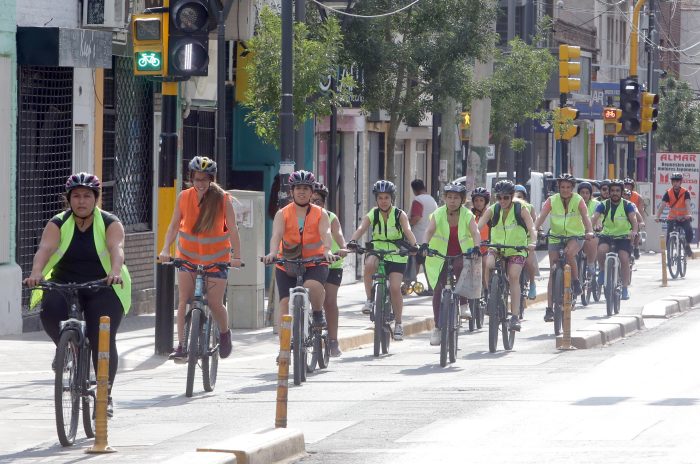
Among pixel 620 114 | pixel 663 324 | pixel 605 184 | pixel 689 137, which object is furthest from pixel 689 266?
pixel 689 137

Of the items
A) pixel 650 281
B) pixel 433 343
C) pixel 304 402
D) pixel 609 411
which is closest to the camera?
pixel 609 411

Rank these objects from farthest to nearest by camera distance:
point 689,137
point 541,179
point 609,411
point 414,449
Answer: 1. point 689,137
2. point 541,179
3. point 609,411
4. point 414,449

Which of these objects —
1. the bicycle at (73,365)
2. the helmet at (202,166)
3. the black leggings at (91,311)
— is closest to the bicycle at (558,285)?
the helmet at (202,166)

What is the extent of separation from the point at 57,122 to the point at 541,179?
1949cm

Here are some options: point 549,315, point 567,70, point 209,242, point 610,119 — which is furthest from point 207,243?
point 610,119

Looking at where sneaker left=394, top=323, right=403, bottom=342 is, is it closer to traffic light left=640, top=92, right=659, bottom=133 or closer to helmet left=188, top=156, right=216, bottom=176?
helmet left=188, top=156, right=216, bottom=176

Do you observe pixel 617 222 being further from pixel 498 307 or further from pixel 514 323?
pixel 498 307

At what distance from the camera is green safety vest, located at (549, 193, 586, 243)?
21.1m

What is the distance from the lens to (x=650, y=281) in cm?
3106

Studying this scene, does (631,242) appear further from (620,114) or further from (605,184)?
(620,114)

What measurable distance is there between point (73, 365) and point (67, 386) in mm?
161

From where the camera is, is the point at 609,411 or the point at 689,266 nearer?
the point at 609,411

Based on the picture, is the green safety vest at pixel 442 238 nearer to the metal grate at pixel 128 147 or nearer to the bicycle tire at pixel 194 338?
the bicycle tire at pixel 194 338

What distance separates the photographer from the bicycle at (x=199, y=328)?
13.1 meters
